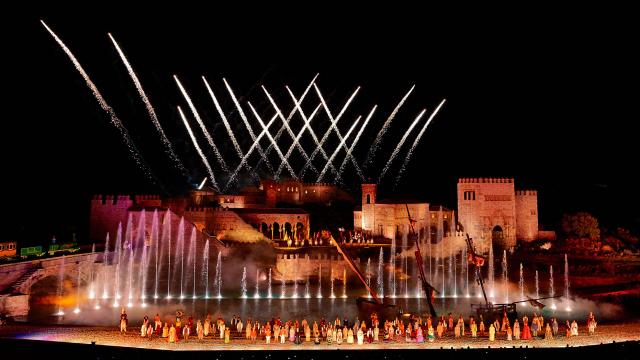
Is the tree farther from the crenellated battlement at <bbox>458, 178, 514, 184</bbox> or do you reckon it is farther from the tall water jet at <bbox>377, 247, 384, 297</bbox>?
the tall water jet at <bbox>377, 247, 384, 297</bbox>

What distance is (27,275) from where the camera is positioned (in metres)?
24.7

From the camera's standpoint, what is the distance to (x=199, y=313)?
25.0 m

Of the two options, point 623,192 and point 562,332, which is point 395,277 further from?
point 623,192

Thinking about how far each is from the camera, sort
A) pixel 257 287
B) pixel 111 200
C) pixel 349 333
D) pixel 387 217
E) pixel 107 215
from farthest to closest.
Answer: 1. pixel 387 217
2. pixel 111 200
3. pixel 107 215
4. pixel 257 287
5. pixel 349 333

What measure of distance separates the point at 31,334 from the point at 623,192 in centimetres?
5443

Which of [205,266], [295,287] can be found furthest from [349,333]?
[205,266]

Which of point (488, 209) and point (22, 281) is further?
point (488, 209)

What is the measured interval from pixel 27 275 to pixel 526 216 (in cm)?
3312

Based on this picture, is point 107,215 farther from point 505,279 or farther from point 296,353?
point 505,279

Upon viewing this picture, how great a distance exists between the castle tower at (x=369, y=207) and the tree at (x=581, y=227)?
14.3 m

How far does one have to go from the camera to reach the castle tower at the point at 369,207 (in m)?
42.5

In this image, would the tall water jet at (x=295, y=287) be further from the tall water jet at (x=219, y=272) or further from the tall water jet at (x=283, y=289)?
the tall water jet at (x=219, y=272)

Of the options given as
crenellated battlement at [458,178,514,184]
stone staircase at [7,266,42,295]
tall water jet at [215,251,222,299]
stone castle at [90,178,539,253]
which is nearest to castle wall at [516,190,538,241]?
stone castle at [90,178,539,253]

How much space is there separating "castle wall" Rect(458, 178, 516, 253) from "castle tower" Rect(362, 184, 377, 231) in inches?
266
